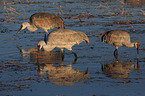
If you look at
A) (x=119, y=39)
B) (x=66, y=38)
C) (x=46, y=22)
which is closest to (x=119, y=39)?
(x=119, y=39)

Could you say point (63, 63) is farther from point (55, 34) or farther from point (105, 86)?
point (105, 86)

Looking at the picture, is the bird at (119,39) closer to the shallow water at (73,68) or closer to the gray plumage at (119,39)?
the gray plumage at (119,39)

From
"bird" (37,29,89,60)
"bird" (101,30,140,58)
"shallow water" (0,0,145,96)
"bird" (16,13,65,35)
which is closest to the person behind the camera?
"shallow water" (0,0,145,96)

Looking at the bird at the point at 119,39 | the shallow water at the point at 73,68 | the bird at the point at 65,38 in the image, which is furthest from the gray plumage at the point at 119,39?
the bird at the point at 65,38

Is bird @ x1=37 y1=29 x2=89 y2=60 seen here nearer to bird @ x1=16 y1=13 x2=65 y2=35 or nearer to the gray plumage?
the gray plumage

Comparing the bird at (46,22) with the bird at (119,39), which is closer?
the bird at (119,39)

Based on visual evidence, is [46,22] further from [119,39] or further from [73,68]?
[73,68]

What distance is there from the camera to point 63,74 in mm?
8930

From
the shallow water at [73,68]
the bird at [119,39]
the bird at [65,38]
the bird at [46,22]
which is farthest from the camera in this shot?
the bird at [46,22]

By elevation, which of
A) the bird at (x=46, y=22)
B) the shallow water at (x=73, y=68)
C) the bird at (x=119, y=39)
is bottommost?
the shallow water at (x=73, y=68)

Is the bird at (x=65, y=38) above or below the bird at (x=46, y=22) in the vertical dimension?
below

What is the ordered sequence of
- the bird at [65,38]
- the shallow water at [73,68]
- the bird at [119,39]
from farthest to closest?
the bird at [119,39] < the bird at [65,38] < the shallow water at [73,68]

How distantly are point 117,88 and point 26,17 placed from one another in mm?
12207

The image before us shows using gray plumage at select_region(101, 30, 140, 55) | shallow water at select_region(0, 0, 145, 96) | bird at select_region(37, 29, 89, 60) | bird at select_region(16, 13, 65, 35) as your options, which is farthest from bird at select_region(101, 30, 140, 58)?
bird at select_region(16, 13, 65, 35)
